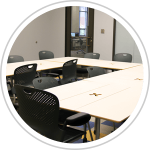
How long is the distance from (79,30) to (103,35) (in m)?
1.00

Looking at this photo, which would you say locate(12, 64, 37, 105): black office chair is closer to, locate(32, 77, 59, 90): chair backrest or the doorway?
locate(32, 77, 59, 90): chair backrest

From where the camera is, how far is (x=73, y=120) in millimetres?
1980

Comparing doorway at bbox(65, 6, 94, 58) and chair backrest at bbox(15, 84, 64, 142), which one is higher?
doorway at bbox(65, 6, 94, 58)

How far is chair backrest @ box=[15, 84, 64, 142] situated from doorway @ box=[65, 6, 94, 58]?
247 inches

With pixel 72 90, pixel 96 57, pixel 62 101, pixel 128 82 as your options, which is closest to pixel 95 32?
pixel 96 57

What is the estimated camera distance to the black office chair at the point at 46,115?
204 centimetres

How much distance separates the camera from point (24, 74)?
157 inches

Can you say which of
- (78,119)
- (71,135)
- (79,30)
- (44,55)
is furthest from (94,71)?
(79,30)

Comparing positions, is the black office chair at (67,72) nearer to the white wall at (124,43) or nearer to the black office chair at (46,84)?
the black office chair at (46,84)

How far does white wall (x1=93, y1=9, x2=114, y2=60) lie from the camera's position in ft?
25.6

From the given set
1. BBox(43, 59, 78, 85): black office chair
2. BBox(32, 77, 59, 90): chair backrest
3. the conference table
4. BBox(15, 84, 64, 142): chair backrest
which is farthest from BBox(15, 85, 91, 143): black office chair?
BBox(43, 59, 78, 85): black office chair

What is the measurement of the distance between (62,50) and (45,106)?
6.95 m

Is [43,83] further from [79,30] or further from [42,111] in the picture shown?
[79,30]

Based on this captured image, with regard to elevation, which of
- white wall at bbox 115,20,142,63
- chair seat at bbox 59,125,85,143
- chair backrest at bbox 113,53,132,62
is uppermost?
white wall at bbox 115,20,142,63
